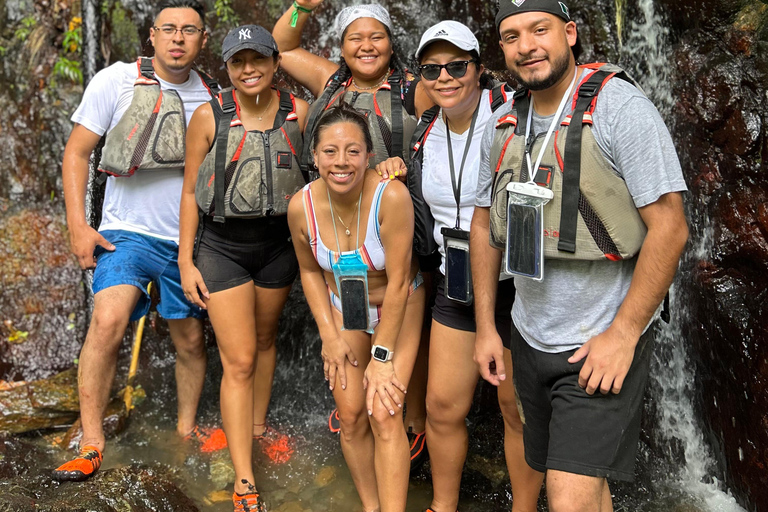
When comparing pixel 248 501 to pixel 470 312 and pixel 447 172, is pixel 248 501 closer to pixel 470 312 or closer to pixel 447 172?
pixel 470 312

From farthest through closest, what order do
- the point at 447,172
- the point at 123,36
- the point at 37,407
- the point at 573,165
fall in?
the point at 123,36 → the point at 37,407 → the point at 447,172 → the point at 573,165

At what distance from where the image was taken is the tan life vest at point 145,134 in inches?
178

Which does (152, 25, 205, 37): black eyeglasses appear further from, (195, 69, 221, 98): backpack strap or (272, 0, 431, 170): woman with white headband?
(272, 0, 431, 170): woman with white headband

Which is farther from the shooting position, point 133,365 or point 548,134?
point 133,365

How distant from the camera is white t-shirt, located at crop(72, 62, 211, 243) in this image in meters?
4.61

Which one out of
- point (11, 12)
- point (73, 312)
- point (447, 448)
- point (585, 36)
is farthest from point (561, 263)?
point (11, 12)

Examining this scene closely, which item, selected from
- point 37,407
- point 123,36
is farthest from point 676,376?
point 123,36

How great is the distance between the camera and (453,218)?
3699 millimetres

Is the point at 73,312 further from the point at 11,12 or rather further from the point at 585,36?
the point at 585,36

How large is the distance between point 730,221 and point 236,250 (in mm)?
2966

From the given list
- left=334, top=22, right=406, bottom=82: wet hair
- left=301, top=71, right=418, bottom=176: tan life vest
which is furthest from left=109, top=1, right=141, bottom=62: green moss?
left=301, top=71, right=418, bottom=176: tan life vest

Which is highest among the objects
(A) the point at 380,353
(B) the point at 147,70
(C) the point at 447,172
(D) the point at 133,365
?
(B) the point at 147,70

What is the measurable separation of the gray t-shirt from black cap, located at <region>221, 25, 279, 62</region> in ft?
5.10

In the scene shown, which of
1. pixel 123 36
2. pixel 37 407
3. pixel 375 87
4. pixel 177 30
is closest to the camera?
pixel 375 87
